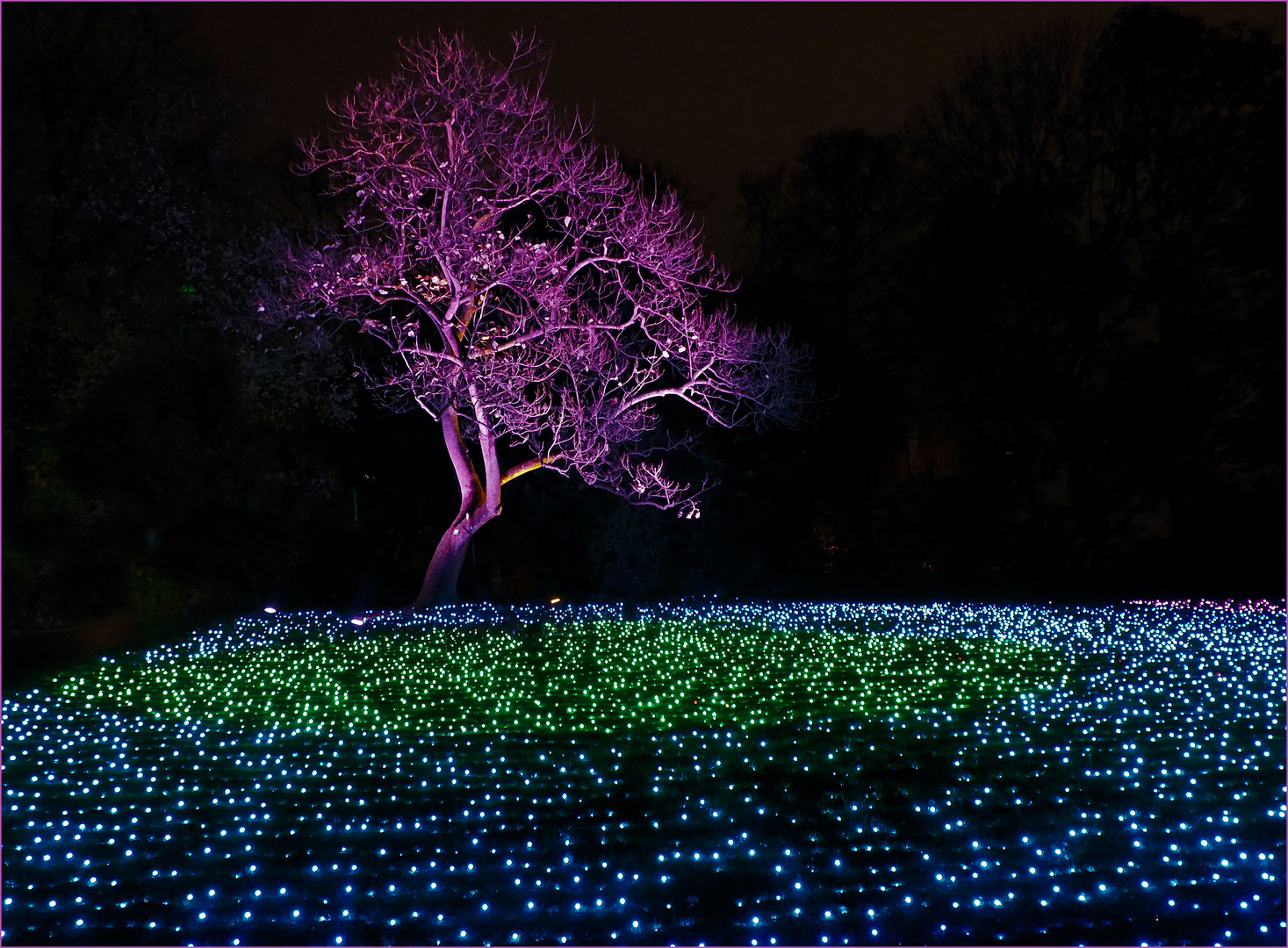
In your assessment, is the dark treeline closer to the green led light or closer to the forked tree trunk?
the forked tree trunk

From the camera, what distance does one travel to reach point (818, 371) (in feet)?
51.0

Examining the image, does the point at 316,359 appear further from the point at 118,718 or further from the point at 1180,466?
the point at 1180,466

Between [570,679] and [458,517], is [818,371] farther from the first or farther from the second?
[570,679]

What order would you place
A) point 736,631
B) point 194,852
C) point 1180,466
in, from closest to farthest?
1. point 194,852
2. point 736,631
3. point 1180,466

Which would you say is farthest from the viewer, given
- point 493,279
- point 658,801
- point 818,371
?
point 818,371

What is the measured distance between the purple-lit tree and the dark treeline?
169 centimetres

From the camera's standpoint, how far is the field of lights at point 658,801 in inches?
116

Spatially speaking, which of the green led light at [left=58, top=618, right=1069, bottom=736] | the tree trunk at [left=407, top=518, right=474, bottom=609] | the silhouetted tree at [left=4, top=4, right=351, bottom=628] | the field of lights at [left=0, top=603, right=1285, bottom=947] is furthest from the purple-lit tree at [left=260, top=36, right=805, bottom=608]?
the field of lights at [left=0, top=603, right=1285, bottom=947]

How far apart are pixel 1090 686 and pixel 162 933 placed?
5.16 m

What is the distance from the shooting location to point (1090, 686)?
19.4 ft

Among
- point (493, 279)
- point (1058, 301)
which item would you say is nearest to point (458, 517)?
point (493, 279)

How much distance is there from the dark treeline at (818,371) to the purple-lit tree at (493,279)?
169cm

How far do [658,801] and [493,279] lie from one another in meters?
8.04

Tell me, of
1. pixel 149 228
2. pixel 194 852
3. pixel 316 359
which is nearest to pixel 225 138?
pixel 149 228
